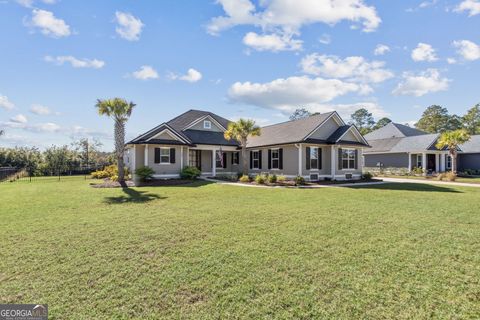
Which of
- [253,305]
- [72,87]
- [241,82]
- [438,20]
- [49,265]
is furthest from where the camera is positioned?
[241,82]

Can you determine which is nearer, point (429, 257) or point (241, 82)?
point (429, 257)

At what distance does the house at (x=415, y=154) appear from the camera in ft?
93.9

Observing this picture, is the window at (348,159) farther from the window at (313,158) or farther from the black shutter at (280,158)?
the black shutter at (280,158)

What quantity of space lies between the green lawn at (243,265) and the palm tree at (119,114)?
10.0 metres

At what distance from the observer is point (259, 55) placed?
1856 centimetres

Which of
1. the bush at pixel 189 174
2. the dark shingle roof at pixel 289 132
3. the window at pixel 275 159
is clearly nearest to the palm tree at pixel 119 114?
the bush at pixel 189 174

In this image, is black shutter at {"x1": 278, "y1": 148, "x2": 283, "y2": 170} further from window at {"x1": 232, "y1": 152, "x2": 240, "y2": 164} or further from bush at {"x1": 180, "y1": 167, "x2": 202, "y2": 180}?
bush at {"x1": 180, "y1": 167, "x2": 202, "y2": 180}

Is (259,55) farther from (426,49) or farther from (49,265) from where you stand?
(49,265)


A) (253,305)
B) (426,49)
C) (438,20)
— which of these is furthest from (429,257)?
(426,49)

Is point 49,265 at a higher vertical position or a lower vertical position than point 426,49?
lower

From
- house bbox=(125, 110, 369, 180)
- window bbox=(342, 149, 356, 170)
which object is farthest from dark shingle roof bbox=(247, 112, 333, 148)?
window bbox=(342, 149, 356, 170)

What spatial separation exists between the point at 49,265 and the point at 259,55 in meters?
17.5

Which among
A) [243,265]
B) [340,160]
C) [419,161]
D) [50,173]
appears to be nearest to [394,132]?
[419,161]

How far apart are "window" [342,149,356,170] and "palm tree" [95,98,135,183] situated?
16356 mm
